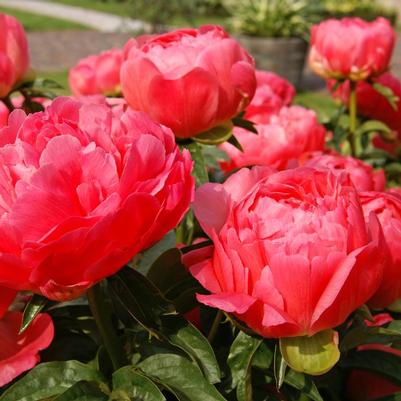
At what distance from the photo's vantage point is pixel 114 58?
1.33 m

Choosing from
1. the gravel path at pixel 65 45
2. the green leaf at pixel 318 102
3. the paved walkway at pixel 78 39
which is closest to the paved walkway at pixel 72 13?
the paved walkway at pixel 78 39

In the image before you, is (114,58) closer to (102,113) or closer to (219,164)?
(219,164)

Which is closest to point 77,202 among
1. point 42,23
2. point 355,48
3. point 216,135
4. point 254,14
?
point 216,135

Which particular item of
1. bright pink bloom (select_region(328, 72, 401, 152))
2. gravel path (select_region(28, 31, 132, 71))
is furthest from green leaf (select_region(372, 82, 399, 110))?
gravel path (select_region(28, 31, 132, 71))

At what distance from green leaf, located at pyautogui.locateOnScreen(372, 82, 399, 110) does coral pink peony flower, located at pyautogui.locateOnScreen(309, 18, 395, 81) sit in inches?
0.9

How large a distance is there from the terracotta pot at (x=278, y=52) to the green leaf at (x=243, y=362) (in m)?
5.27

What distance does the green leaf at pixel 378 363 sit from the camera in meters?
0.69

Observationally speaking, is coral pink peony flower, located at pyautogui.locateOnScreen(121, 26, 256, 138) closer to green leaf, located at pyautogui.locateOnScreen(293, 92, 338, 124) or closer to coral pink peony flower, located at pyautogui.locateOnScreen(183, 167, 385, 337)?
coral pink peony flower, located at pyautogui.locateOnScreen(183, 167, 385, 337)

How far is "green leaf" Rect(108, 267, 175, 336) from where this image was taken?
579mm

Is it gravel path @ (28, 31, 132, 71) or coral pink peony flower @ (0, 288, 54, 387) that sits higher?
coral pink peony flower @ (0, 288, 54, 387)

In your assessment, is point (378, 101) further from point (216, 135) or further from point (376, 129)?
point (216, 135)

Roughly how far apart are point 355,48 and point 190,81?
713 millimetres

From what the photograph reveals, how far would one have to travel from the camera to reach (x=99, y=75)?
135 cm

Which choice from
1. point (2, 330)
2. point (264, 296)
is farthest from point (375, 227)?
point (2, 330)
